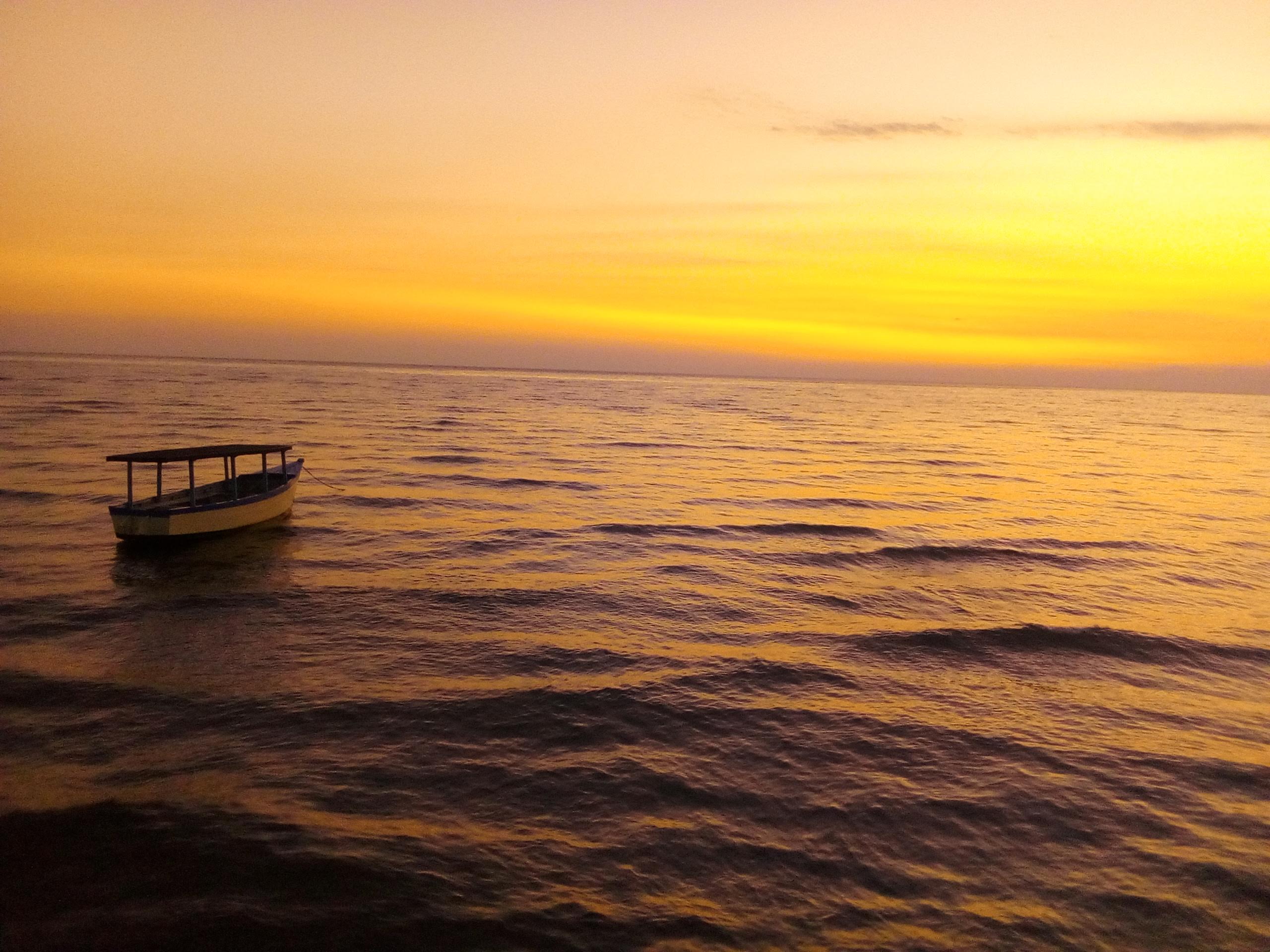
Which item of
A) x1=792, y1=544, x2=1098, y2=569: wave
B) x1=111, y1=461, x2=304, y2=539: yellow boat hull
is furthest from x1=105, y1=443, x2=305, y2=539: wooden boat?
x1=792, y1=544, x2=1098, y2=569: wave

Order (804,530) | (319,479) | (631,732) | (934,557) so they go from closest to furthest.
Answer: (631,732)
(934,557)
(804,530)
(319,479)

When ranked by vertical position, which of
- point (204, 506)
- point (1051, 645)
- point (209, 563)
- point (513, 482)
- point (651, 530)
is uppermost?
point (204, 506)

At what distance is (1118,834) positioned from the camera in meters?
9.81

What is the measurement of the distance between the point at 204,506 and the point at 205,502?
9.06 feet

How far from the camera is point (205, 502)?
2616 cm

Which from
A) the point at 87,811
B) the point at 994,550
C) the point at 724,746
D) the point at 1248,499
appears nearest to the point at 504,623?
the point at 724,746

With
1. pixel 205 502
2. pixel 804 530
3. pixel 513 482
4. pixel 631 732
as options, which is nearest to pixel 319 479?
pixel 513 482

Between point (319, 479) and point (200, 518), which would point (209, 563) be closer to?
point (200, 518)

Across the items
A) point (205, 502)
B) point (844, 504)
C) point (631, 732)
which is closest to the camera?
point (631, 732)

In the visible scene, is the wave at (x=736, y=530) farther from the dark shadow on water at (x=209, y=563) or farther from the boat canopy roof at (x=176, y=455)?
the boat canopy roof at (x=176, y=455)

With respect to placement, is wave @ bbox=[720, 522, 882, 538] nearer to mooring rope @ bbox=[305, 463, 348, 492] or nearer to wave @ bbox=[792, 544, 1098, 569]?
wave @ bbox=[792, 544, 1098, 569]

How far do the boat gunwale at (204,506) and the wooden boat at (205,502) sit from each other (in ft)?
0.07

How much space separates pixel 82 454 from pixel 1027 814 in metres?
47.2

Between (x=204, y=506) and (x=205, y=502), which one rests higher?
(x=204, y=506)
